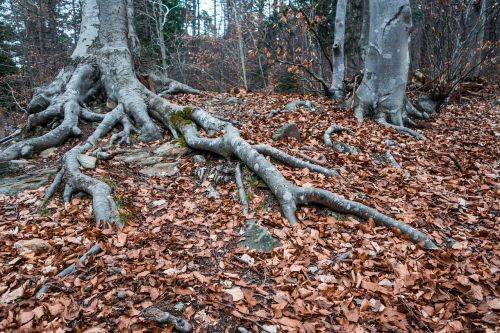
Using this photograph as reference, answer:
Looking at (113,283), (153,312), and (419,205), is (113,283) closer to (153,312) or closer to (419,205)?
(153,312)

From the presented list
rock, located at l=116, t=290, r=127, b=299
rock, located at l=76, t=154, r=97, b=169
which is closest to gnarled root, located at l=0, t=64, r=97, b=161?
rock, located at l=76, t=154, r=97, b=169

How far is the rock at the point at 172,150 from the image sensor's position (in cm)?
498

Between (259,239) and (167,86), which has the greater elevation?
(167,86)

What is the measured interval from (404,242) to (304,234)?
102 cm

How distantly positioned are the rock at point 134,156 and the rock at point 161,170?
0.35 m

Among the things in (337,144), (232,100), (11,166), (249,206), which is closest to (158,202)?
(249,206)

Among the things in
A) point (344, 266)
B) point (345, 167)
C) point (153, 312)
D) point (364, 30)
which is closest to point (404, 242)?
→ point (344, 266)

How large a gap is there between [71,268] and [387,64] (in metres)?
6.71

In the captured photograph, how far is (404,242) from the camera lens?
3057 millimetres

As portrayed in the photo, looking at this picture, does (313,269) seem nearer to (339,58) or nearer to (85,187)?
(85,187)

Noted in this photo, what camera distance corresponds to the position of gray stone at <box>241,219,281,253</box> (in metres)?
3.03

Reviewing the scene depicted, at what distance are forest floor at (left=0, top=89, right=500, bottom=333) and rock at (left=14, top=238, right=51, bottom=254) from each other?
0.06 metres

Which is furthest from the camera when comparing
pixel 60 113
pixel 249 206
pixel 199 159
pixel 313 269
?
pixel 60 113

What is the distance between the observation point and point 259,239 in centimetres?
312
